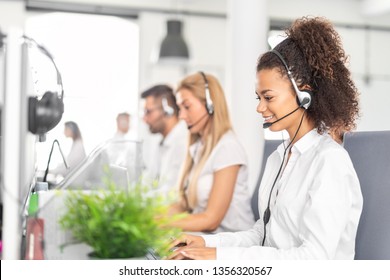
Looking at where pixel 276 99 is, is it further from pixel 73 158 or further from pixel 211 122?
pixel 211 122

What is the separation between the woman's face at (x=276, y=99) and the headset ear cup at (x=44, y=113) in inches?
17.0

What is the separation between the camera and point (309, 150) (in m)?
1.18

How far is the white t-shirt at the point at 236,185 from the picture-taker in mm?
1763

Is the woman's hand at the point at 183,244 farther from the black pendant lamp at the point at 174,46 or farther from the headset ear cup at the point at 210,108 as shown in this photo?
the black pendant lamp at the point at 174,46

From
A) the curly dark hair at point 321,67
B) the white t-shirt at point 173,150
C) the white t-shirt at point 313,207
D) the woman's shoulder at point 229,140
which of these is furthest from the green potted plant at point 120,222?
the white t-shirt at point 173,150

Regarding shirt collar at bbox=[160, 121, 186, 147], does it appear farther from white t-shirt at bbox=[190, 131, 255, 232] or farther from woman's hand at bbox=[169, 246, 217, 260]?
woman's hand at bbox=[169, 246, 217, 260]

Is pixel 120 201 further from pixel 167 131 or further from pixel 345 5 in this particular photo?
pixel 167 131

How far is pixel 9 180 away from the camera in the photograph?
896 mm

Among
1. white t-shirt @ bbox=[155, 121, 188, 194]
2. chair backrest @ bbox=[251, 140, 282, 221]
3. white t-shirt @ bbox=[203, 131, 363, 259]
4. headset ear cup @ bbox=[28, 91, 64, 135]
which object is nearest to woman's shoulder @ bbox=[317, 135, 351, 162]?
white t-shirt @ bbox=[203, 131, 363, 259]

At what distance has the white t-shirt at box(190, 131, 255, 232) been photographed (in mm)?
1763

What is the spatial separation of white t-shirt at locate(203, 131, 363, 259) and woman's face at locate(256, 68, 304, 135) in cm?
5

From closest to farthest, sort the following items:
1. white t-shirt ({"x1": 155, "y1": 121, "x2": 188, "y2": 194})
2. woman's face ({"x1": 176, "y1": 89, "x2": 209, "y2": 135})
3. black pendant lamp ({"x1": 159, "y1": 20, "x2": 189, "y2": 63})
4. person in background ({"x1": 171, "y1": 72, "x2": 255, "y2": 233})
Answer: person in background ({"x1": 171, "y1": 72, "x2": 255, "y2": 233}) → woman's face ({"x1": 176, "y1": 89, "x2": 209, "y2": 135}) → white t-shirt ({"x1": 155, "y1": 121, "x2": 188, "y2": 194}) → black pendant lamp ({"x1": 159, "y1": 20, "x2": 189, "y2": 63})

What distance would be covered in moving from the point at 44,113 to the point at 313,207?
22.0 inches

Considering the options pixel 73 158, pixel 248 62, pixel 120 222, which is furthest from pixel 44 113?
→ pixel 248 62
